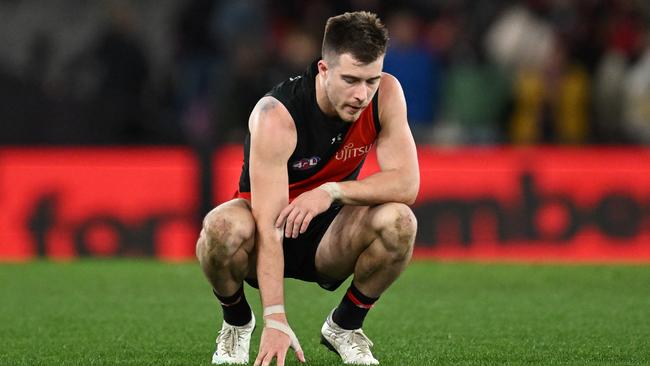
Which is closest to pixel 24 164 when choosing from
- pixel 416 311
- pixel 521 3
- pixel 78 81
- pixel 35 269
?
pixel 35 269

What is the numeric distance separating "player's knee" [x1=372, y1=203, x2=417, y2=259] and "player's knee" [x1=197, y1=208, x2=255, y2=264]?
23.1 inches

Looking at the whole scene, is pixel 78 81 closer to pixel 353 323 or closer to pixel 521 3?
pixel 521 3

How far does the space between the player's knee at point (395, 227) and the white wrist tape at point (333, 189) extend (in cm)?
21

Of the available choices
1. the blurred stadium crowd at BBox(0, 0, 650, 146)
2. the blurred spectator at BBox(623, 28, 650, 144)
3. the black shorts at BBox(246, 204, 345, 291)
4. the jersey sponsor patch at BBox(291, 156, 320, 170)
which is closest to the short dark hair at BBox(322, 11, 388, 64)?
the jersey sponsor patch at BBox(291, 156, 320, 170)

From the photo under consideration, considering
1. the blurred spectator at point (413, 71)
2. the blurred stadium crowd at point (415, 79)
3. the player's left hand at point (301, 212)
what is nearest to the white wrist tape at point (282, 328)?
the player's left hand at point (301, 212)

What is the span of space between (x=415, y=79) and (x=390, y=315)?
527 centimetres

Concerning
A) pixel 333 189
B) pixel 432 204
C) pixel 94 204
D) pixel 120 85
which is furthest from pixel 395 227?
pixel 120 85

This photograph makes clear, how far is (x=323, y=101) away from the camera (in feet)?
19.7

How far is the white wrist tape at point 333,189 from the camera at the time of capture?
586cm

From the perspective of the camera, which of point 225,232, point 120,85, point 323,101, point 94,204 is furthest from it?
point 120,85

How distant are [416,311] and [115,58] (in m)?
5.97

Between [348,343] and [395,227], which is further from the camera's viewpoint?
[348,343]

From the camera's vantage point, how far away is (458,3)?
14.9 meters

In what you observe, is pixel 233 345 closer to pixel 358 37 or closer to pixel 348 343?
pixel 348 343
